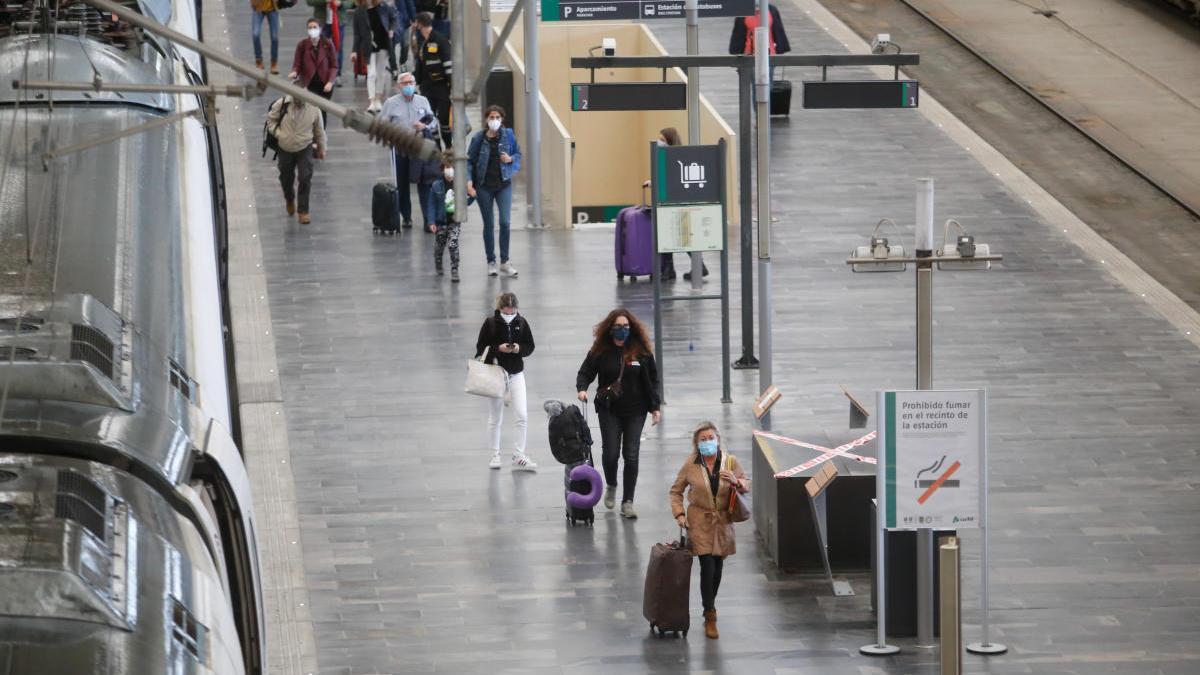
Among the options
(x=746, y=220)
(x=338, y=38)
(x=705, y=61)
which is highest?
(x=338, y=38)

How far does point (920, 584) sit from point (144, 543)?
25.4 feet

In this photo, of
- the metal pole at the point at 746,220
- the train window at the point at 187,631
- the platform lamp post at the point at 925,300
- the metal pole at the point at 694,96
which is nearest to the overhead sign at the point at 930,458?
the platform lamp post at the point at 925,300

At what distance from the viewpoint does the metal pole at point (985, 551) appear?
1285 cm

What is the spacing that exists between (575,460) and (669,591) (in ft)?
8.03

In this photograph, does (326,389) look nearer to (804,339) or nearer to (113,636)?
(804,339)

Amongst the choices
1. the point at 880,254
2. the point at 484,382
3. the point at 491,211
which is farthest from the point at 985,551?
the point at 491,211

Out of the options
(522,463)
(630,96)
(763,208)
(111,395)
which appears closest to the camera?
(111,395)

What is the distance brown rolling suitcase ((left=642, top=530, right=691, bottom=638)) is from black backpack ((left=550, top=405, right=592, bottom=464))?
225 centimetres

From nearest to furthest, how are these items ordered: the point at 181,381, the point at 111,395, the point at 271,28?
the point at 111,395, the point at 181,381, the point at 271,28

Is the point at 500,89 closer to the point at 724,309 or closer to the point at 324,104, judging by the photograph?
the point at 724,309

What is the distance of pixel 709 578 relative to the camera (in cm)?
1357

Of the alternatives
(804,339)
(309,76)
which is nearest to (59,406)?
→ (804,339)

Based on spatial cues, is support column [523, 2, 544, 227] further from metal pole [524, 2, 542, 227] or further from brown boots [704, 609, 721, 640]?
brown boots [704, 609, 721, 640]

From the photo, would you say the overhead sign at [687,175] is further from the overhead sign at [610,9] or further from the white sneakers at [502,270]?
the overhead sign at [610,9]
